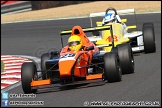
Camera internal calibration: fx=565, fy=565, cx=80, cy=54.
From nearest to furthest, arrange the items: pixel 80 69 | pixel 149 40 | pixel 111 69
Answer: pixel 111 69, pixel 80 69, pixel 149 40

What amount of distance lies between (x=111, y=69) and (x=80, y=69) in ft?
2.17

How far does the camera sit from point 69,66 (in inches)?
438

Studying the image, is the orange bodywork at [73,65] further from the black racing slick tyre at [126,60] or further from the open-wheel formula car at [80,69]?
the black racing slick tyre at [126,60]

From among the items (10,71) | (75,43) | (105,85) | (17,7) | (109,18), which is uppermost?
(17,7)

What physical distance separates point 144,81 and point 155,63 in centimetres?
246

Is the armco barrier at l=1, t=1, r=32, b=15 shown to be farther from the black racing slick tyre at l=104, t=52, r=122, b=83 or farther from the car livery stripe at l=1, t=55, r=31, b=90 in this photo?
the black racing slick tyre at l=104, t=52, r=122, b=83

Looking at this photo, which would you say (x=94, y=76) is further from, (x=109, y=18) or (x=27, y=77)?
(x=109, y=18)

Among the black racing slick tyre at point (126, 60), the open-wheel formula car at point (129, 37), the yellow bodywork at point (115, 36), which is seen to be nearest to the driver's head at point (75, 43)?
the black racing slick tyre at point (126, 60)

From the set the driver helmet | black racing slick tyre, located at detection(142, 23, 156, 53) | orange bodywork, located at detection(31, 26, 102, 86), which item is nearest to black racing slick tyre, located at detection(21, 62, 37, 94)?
orange bodywork, located at detection(31, 26, 102, 86)

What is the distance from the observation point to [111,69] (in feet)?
37.0

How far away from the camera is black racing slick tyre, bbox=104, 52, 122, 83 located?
11289mm

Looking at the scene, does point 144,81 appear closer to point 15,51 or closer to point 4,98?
point 4,98

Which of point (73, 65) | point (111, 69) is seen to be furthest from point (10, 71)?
point (111, 69)

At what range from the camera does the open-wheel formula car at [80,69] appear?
11203 mm
